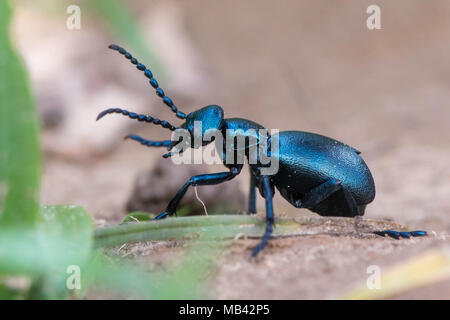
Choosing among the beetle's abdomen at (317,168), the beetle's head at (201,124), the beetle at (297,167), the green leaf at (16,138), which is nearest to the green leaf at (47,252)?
the green leaf at (16,138)

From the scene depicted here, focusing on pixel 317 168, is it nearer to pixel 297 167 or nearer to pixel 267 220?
pixel 297 167

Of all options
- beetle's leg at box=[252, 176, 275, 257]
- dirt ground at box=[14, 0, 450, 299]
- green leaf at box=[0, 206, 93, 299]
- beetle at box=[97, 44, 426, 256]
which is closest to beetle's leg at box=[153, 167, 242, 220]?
beetle at box=[97, 44, 426, 256]

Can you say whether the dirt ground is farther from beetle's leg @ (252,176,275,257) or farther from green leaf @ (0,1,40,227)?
green leaf @ (0,1,40,227)

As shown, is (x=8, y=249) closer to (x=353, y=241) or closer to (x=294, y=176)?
(x=353, y=241)

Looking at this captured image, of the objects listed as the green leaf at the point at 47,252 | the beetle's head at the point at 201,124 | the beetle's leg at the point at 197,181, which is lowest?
the green leaf at the point at 47,252

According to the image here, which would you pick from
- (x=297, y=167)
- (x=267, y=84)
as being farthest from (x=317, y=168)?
(x=267, y=84)

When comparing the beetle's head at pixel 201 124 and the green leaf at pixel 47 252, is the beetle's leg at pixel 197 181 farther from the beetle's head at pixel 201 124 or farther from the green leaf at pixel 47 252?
the green leaf at pixel 47 252

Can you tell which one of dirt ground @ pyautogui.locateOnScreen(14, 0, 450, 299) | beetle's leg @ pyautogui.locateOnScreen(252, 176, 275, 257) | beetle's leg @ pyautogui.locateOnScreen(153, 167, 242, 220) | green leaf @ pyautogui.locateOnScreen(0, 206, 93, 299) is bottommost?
green leaf @ pyautogui.locateOnScreen(0, 206, 93, 299)
